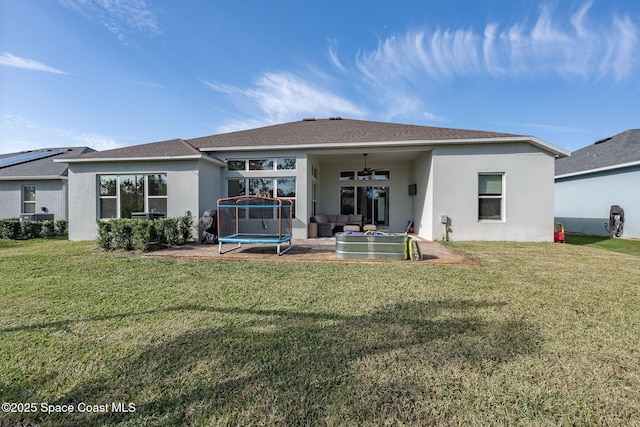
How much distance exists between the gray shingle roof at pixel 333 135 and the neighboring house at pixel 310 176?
46mm

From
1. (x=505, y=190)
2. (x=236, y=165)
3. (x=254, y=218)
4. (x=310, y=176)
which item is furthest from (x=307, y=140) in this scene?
(x=505, y=190)

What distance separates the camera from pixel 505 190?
9477 millimetres

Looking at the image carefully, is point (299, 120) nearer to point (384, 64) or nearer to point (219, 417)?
point (384, 64)

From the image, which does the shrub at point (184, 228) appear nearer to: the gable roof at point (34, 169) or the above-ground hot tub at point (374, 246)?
the above-ground hot tub at point (374, 246)

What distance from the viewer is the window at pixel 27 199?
13.2m

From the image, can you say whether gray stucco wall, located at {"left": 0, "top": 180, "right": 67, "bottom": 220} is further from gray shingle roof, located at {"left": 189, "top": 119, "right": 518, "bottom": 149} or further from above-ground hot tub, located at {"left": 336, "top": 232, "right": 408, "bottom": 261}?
above-ground hot tub, located at {"left": 336, "top": 232, "right": 408, "bottom": 261}

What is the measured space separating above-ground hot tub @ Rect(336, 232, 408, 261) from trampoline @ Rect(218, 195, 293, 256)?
1778mm

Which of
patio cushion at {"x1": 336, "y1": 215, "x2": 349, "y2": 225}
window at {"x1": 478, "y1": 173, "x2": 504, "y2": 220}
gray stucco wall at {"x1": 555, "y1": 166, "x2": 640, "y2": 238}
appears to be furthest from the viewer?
patio cushion at {"x1": 336, "y1": 215, "x2": 349, "y2": 225}

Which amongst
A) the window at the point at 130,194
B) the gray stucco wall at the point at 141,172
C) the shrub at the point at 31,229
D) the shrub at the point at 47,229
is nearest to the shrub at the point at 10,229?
the shrub at the point at 31,229

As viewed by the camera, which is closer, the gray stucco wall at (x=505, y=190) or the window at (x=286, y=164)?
the gray stucco wall at (x=505, y=190)

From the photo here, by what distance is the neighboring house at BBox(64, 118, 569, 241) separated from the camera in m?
9.39

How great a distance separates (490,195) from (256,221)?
8703 millimetres

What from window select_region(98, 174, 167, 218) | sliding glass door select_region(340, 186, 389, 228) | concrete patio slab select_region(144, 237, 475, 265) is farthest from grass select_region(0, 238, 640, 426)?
sliding glass door select_region(340, 186, 389, 228)

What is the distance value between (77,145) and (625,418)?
92.0ft
